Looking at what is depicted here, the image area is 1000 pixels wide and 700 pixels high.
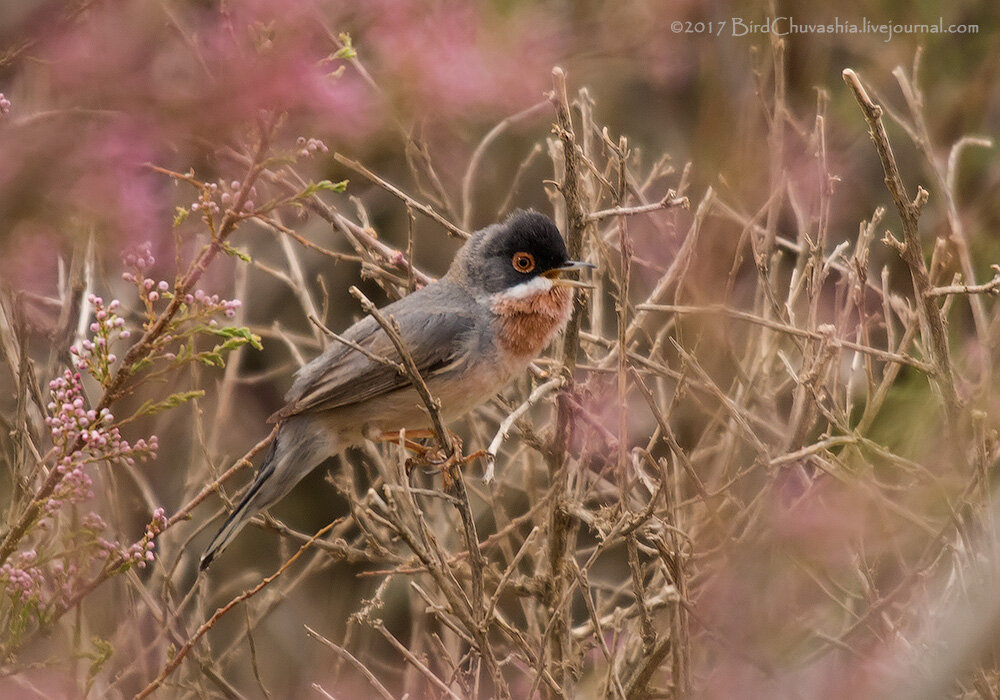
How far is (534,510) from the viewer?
3957 millimetres

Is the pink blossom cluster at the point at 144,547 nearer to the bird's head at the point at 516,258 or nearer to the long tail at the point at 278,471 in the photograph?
the long tail at the point at 278,471

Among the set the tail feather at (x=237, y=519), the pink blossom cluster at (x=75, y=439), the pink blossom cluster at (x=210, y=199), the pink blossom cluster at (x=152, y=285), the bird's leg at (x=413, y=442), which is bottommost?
the bird's leg at (x=413, y=442)

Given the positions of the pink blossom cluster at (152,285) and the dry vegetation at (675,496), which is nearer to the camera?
the dry vegetation at (675,496)

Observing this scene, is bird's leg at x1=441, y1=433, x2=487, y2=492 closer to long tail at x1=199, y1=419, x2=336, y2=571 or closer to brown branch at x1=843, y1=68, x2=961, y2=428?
long tail at x1=199, y1=419, x2=336, y2=571

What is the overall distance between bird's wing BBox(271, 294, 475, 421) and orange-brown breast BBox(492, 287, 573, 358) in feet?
0.59

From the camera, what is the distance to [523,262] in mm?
4883

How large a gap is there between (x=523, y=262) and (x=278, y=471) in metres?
1.33

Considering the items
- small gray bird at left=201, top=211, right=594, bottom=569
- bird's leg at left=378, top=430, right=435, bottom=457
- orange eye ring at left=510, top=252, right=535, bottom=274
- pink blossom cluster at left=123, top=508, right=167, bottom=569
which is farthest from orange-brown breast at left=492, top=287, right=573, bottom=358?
pink blossom cluster at left=123, top=508, right=167, bottom=569

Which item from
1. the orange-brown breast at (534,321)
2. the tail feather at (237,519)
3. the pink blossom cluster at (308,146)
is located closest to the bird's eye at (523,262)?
the orange-brown breast at (534,321)

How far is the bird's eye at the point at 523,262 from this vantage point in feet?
15.9

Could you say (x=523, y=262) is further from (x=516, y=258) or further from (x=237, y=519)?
(x=237, y=519)

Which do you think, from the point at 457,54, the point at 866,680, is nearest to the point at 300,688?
the point at 457,54

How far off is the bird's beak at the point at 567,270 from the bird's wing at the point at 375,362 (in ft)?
1.35

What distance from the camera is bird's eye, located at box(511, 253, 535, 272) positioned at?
191 inches
